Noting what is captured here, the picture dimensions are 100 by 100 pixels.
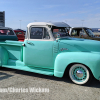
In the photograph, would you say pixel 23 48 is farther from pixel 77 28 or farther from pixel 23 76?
pixel 77 28

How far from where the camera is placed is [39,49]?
3992 mm

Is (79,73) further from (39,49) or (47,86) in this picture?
(39,49)

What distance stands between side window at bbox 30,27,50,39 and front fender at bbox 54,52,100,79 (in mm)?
795

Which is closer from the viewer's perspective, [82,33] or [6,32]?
[6,32]

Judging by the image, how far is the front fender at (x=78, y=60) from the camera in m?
3.29

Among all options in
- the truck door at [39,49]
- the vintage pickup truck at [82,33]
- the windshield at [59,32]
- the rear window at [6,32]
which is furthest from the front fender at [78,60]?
the vintage pickup truck at [82,33]

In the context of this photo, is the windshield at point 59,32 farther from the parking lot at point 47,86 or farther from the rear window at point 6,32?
the rear window at point 6,32

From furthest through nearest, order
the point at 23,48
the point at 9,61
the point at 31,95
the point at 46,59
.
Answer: the point at 9,61
the point at 23,48
the point at 46,59
the point at 31,95

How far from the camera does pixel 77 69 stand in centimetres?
362

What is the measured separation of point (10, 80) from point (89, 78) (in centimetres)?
233

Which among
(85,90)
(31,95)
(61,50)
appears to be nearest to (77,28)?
(61,50)

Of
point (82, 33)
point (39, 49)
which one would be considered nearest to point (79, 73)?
point (39, 49)

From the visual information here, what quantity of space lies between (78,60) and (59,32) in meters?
1.47

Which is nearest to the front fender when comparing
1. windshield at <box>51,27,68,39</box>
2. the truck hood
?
the truck hood
